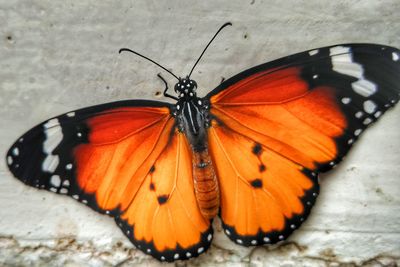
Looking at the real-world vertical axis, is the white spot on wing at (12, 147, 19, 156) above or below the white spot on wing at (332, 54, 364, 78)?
below

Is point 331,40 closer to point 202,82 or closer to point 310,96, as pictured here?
point 310,96

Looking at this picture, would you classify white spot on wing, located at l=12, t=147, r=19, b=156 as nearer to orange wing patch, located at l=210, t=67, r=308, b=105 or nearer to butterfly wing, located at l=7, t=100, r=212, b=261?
butterfly wing, located at l=7, t=100, r=212, b=261

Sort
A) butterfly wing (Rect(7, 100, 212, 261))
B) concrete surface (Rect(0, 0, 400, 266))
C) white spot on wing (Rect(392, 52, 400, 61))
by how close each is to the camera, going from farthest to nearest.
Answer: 1. concrete surface (Rect(0, 0, 400, 266))
2. butterfly wing (Rect(7, 100, 212, 261))
3. white spot on wing (Rect(392, 52, 400, 61))

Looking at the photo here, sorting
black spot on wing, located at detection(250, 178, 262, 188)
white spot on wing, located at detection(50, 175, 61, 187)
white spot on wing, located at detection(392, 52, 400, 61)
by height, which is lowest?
white spot on wing, located at detection(50, 175, 61, 187)

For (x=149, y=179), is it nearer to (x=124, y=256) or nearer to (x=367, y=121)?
(x=124, y=256)

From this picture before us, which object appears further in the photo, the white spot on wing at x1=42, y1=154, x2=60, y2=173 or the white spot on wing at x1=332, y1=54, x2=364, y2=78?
the white spot on wing at x1=42, y1=154, x2=60, y2=173

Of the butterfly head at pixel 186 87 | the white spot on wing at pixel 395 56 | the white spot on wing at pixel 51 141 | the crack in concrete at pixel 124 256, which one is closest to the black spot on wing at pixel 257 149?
the butterfly head at pixel 186 87

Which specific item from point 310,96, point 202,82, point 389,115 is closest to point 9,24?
point 202,82

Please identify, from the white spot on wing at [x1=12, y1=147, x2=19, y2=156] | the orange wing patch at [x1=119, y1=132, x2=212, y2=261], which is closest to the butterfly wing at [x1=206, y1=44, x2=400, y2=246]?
the orange wing patch at [x1=119, y1=132, x2=212, y2=261]
